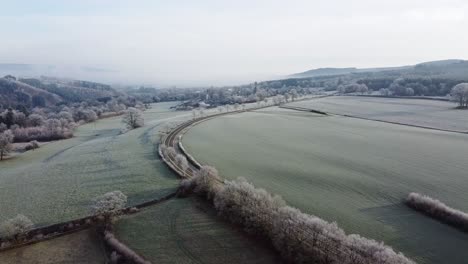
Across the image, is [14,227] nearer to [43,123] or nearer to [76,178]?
[76,178]

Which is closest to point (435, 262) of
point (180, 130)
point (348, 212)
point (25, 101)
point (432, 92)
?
point (348, 212)

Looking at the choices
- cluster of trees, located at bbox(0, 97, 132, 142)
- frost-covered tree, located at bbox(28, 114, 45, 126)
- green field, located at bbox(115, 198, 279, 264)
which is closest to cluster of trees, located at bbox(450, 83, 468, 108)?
green field, located at bbox(115, 198, 279, 264)

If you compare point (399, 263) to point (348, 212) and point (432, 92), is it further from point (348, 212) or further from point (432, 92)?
point (432, 92)

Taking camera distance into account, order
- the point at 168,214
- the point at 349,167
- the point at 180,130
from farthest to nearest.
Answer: the point at 180,130 < the point at 349,167 < the point at 168,214

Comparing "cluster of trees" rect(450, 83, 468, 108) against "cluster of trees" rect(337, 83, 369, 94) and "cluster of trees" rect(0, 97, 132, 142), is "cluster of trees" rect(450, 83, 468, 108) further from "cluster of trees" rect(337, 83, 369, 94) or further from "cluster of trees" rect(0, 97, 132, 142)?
"cluster of trees" rect(0, 97, 132, 142)

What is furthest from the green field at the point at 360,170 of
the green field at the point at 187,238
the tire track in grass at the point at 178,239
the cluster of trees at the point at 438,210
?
the tire track in grass at the point at 178,239
